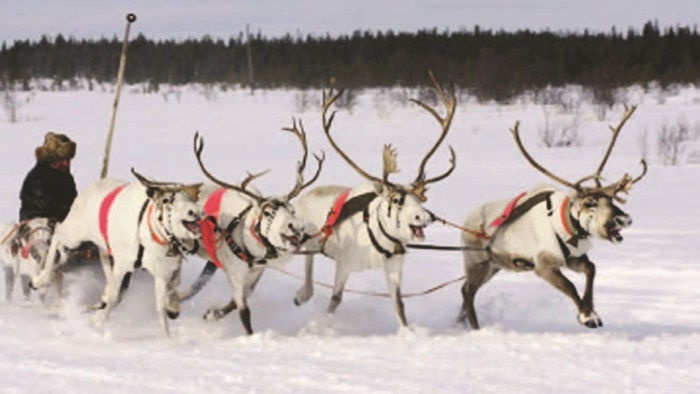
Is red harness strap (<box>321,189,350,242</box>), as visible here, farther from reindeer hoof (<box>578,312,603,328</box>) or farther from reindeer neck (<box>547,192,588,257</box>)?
reindeer hoof (<box>578,312,603,328</box>)

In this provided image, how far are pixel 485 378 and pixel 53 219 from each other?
4104 mm

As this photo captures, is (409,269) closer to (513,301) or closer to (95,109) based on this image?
(513,301)

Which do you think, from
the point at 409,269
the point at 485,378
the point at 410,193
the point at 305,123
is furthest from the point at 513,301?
the point at 305,123

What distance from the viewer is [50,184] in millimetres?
9188

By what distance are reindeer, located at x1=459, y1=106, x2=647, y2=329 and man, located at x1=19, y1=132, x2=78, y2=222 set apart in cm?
310

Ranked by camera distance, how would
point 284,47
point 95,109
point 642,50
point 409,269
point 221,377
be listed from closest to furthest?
point 221,377 → point 409,269 → point 95,109 → point 642,50 → point 284,47

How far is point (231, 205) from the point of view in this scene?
8188 mm

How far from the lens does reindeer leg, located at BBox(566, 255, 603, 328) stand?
24.8 ft

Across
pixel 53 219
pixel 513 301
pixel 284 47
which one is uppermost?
pixel 284 47

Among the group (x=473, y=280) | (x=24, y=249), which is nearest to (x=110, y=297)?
(x=24, y=249)

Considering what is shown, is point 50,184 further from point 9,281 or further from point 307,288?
point 307,288

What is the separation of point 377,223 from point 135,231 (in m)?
1.60

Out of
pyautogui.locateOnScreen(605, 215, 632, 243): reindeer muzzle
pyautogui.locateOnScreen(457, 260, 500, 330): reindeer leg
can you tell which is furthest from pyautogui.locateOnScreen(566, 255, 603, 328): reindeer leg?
pyautogui.locateOnScreen(457, 260, 500, 330): reindeer leg

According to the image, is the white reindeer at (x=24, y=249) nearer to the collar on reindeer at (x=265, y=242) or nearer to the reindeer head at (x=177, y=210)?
the reindeer head at (x=177, y=210)
